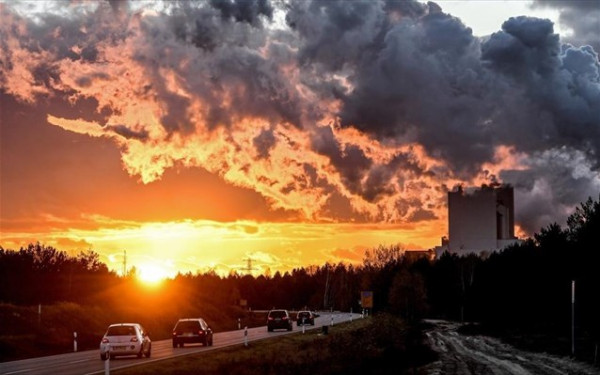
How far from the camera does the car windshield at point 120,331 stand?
42.2 metres

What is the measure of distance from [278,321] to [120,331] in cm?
3746

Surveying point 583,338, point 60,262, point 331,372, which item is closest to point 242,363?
point 331,372

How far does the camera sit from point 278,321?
7881cm

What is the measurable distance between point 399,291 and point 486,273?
66.7ft

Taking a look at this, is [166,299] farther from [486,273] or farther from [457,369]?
[457,369]

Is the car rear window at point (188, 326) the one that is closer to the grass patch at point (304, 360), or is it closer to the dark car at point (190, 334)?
the dark car at point (190, 334)

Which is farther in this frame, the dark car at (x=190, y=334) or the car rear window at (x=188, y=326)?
the car rear window at (x=188, y=326)

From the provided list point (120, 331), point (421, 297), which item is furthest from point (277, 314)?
point (421, 297)

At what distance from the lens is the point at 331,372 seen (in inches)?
1268

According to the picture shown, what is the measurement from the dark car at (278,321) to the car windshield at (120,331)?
37.0m

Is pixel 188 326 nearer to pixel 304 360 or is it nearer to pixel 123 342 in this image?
pixel 123 342

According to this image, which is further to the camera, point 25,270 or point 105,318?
point 25,270

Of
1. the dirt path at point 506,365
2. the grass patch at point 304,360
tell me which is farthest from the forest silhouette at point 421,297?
the grass patch at point 304,360

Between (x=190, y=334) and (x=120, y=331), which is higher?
(x=120, y=331)
